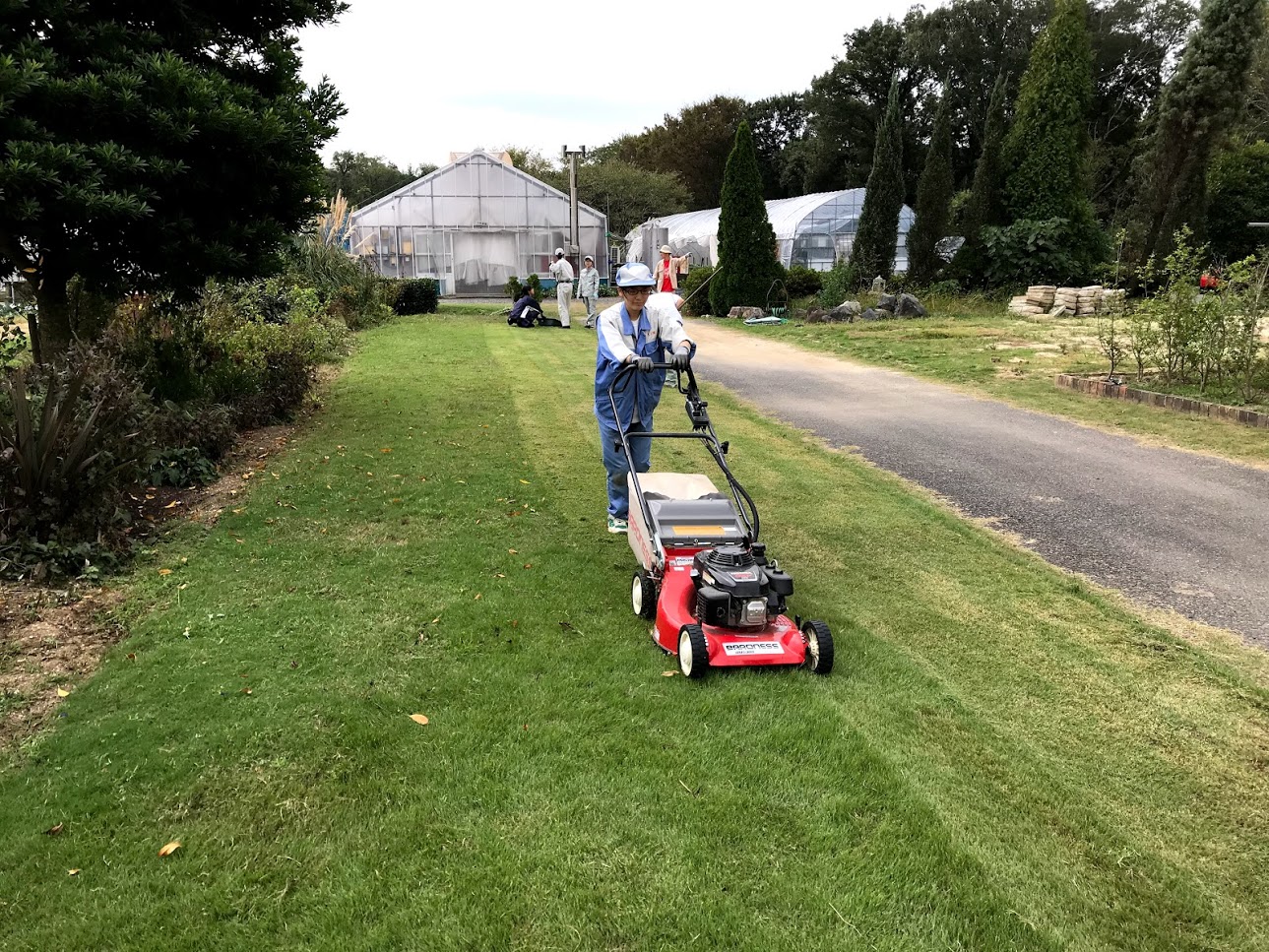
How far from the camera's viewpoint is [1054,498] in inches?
258

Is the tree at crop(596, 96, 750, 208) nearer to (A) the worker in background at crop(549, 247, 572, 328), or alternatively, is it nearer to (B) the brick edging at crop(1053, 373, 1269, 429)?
(A) the worker in background at crop(549, 247, 572, 328)

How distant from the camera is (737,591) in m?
3.67

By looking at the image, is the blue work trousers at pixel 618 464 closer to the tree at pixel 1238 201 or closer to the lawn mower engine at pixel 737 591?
the lawn mower engine at pixel 737 591

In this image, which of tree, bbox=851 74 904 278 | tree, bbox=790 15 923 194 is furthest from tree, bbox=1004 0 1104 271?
tree, bbox=790 15 923 194

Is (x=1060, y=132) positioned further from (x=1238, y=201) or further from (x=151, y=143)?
(x=151, y=143)

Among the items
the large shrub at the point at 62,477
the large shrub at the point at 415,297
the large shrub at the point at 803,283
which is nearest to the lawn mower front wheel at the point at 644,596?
the large shrub at the point at 62,477

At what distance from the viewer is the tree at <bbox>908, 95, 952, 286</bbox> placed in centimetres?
2341

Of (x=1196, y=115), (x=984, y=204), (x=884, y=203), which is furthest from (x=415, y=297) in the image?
(x=1196, y=115)

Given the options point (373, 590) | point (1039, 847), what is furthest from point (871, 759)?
point (373, 590)

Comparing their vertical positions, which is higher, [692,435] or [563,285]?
[563,285]

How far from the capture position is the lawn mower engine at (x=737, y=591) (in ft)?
12.1

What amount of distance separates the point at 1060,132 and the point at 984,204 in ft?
8.45

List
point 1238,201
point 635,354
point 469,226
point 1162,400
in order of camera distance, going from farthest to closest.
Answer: point 1238,201, point 469,226, point 1162,400, point 635,354

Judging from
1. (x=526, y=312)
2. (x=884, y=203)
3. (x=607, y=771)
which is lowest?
(x=607, y=771)
